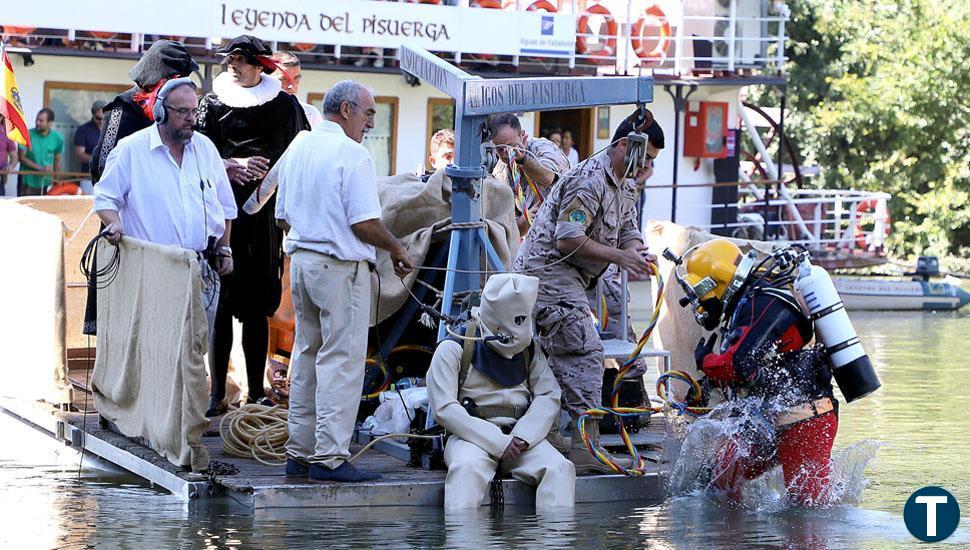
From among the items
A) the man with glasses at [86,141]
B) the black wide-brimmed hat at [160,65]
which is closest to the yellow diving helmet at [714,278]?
the black wide-brimmed hat at [160,65]

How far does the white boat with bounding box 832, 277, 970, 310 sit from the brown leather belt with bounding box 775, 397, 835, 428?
1689cm

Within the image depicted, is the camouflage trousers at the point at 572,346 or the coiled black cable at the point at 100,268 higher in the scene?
the coiled black cable at the point at 100,268

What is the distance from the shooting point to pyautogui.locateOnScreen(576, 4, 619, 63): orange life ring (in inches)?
1033

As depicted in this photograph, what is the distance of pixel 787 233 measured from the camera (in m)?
28.9

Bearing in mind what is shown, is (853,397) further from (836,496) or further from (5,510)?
(5,510)

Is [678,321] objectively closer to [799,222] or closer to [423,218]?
[423,218]

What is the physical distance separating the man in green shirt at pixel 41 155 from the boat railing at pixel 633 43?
1.68 meters

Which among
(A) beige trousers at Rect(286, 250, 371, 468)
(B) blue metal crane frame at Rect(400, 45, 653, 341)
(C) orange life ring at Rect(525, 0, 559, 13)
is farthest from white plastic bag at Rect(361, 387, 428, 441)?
(C) orange life ring at Rect(525, 0, 559, 13)

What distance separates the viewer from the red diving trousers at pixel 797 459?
8320 millimetres

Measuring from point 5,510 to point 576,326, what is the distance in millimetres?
2954

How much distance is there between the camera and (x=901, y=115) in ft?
112

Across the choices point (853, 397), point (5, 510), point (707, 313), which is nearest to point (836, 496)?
point (853, 397)

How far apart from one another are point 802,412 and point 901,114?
26884 mm
